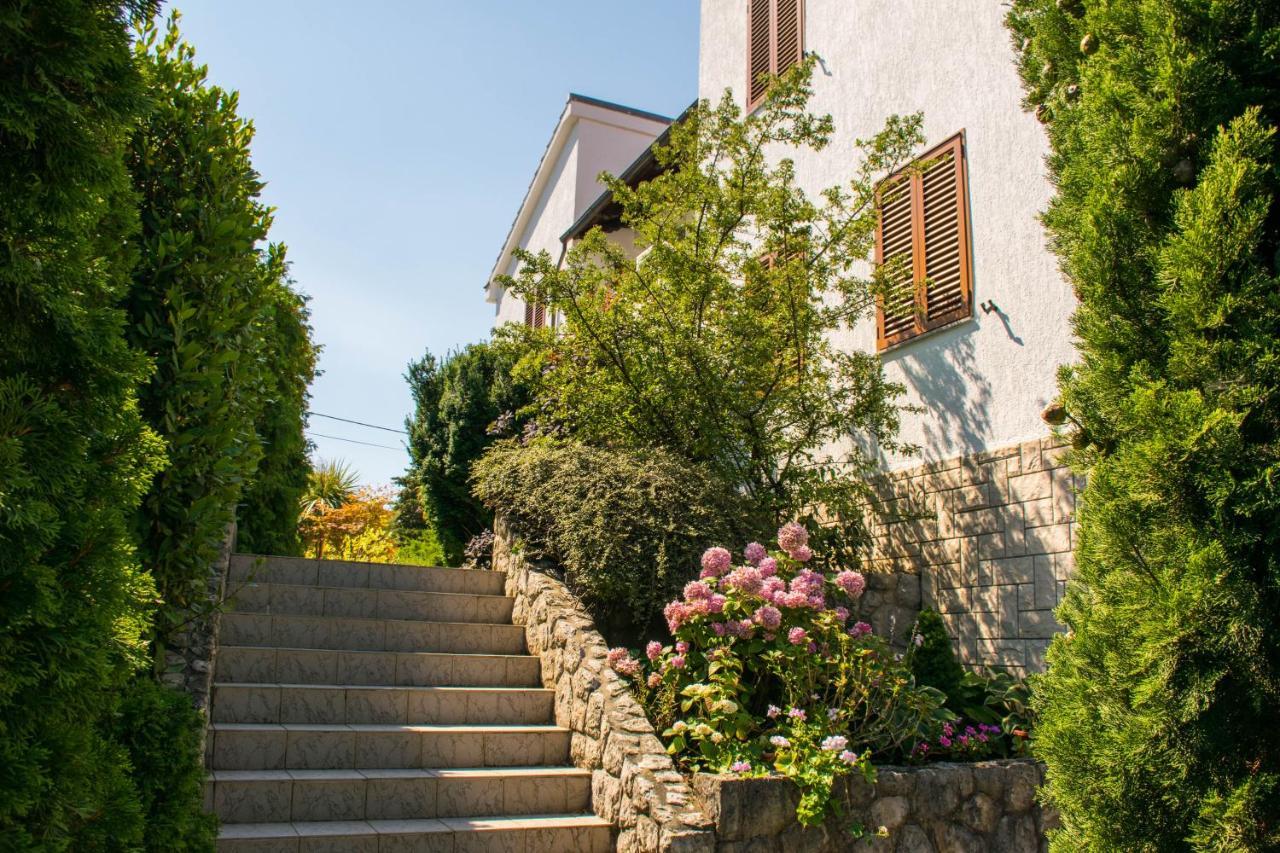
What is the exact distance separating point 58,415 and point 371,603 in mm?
5467

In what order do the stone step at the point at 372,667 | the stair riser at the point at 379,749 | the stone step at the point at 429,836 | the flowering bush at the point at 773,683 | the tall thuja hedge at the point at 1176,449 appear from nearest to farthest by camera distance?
the tall thuja hedge at the point at 1176,449 → the stone step at the point at 429,836 → the flowering bush at the point at 773,683 → the stair riser at the point at 379,749 → the stone step at the point at 372,667

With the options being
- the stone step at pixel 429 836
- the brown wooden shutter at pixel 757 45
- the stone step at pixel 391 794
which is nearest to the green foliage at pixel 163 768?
the stone step at pixel 429 836

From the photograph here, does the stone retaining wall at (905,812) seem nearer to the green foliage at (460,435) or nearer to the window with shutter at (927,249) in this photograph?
the window with shutter at (927,249)

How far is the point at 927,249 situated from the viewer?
327 inches

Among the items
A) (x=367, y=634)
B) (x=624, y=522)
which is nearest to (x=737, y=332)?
(x=624, y=522)

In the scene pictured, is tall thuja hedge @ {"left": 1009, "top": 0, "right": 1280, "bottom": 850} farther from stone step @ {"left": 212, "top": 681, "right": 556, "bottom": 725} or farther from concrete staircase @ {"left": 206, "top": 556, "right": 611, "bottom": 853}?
stone step @ {"left": 212, "top": 681, "right": 556, "bottom": 725}

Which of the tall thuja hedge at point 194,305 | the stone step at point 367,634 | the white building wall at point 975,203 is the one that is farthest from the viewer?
the white building wall at point 975,203

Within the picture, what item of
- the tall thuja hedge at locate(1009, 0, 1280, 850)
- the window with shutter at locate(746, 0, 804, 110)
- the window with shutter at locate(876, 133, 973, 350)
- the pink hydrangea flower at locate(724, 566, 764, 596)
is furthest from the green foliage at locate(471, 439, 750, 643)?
the window with shutter at locate(746, 0, 804, 110)

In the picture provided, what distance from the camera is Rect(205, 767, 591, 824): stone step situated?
4941mm

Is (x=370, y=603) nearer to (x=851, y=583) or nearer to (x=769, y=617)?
(x=769, y=617)

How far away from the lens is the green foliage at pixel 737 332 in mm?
8055

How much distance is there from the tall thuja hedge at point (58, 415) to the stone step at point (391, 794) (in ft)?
9.13

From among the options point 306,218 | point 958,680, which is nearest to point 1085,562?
point 958,680

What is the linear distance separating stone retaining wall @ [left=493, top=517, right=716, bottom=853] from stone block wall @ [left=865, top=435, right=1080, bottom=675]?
3.02 m
